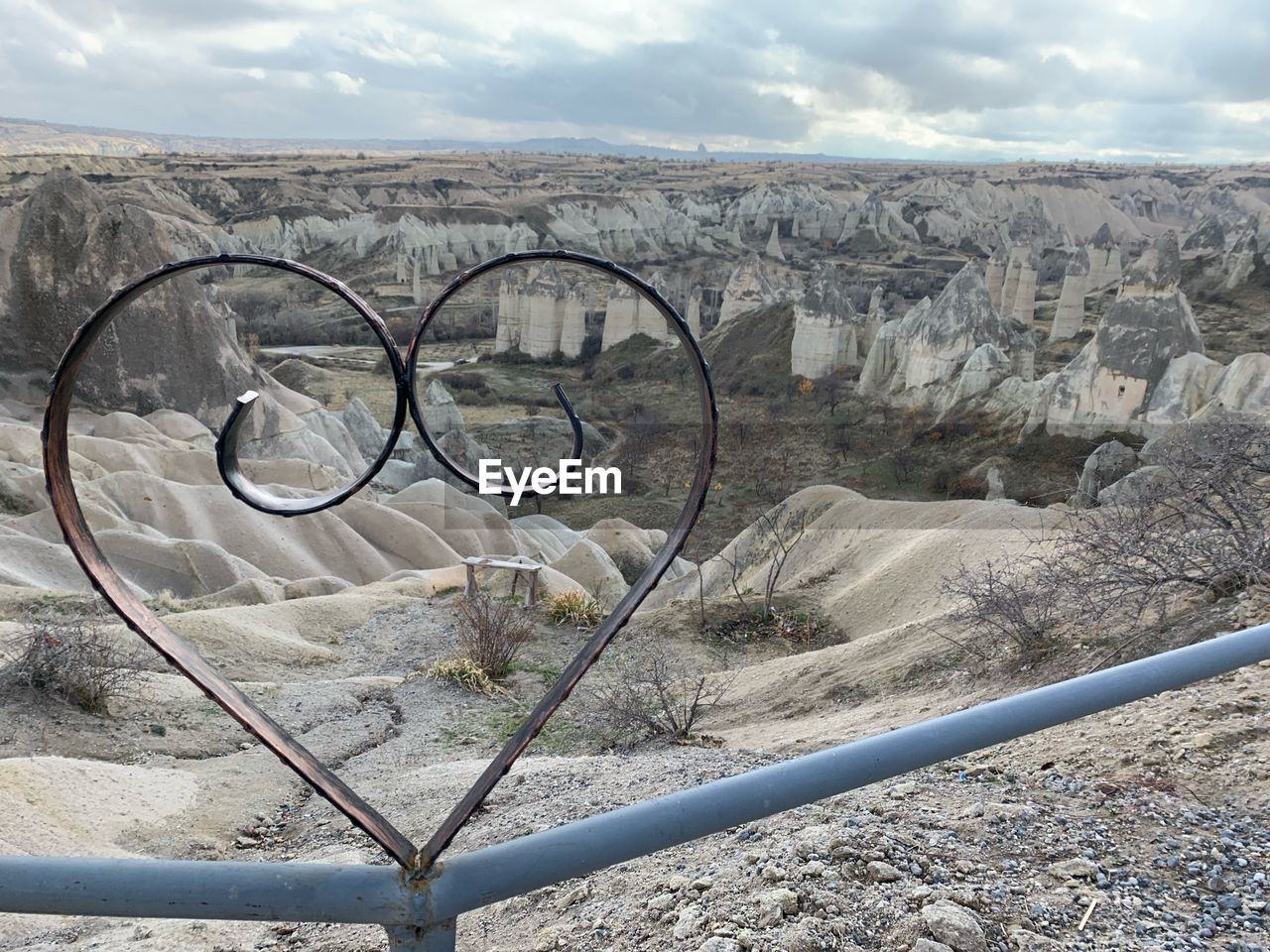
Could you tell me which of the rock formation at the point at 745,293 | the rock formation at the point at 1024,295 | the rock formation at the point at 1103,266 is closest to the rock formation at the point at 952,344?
the rock formation at the point at 1024,295

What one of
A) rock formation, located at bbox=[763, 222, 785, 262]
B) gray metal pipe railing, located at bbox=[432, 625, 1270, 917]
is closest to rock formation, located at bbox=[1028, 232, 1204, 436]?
gray metal pipe railing, located at bbox=[432, 625, 1270, 917]

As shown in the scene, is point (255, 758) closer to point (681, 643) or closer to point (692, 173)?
point (681, 643)

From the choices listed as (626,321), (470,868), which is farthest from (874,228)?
(470,868)

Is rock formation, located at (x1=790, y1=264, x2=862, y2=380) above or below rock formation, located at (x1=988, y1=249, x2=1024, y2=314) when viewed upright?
below

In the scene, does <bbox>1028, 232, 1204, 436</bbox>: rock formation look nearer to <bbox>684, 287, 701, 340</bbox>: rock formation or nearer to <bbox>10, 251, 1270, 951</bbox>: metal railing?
<bbox>684, 287, 701, 340</bbox>: rock formation

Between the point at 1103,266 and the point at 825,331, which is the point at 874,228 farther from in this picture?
the point at 825,331

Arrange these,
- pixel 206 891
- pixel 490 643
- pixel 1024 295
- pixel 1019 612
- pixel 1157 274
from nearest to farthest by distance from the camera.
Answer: pixel 206 891
pixel 1019 612
pixel 490 643
pixel 1157 274
pixel 1024 295
